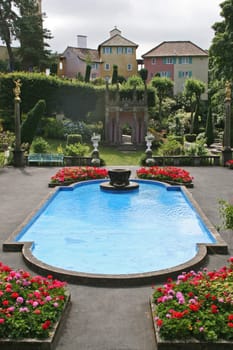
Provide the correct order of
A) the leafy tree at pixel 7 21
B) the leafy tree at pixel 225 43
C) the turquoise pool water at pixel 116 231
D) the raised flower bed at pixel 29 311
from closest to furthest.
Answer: the raised flower bed at pixel 29 311, the turquoise pool water at pixel 116 231, the leafy tree at pixel 225 43, the leafy tree at pixel 7 21

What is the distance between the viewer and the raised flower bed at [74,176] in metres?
17.9

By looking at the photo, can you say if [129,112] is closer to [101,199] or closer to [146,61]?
[101,199]

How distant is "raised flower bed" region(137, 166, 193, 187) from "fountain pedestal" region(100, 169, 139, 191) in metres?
1.85

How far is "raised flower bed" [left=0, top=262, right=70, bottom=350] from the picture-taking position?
4.98m

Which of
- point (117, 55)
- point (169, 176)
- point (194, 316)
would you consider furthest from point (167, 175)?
point (117, 55)

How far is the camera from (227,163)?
74.7 feet

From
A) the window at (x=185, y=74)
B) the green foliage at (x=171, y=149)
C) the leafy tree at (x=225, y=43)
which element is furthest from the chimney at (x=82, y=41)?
the green foliage at (x=171, y=149)

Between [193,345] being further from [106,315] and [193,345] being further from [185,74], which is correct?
[185,74]

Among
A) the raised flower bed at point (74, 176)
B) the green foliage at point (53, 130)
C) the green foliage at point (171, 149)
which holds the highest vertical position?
the green foliage at point (53, 130)

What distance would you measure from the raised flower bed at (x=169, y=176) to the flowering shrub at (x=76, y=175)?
1984mm

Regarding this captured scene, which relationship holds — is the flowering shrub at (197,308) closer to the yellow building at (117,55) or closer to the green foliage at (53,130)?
the green foliage at (53,130)

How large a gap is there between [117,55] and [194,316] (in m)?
63.4

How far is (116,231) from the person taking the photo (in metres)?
11.8

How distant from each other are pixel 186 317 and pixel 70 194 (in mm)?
12007
